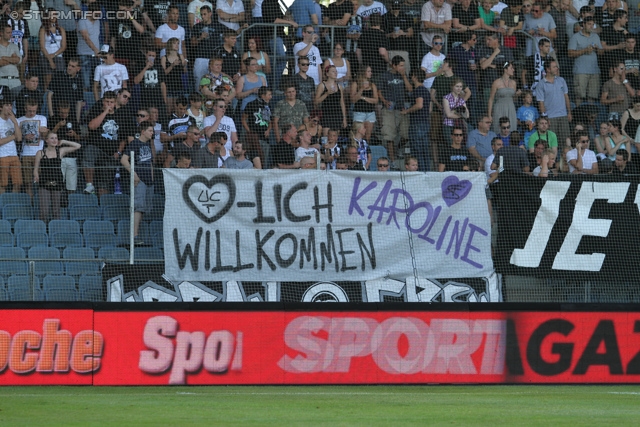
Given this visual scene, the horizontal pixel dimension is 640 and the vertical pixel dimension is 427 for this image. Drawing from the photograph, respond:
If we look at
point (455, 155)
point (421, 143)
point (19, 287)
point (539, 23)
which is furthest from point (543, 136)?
point (19, 287)

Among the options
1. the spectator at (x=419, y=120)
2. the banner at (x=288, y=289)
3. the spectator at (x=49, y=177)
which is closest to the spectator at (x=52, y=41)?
the spectator at (x=49, y=177)

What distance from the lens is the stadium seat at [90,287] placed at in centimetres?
1480

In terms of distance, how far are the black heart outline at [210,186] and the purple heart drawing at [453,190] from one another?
2.97 metres

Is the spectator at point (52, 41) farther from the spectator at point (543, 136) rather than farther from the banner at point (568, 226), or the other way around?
the spectator at point (543, 136)

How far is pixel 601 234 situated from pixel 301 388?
17.2 ft

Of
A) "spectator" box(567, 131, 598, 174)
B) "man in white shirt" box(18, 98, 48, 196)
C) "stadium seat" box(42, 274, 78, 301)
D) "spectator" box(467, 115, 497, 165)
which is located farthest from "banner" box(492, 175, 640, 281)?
"man in white shirt" box(18, 98, 48, 196)

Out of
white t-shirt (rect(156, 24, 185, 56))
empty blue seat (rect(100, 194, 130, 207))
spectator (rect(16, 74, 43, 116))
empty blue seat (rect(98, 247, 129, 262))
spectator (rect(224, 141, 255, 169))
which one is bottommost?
empty blue seat (rect(98, 247, 129, 262))

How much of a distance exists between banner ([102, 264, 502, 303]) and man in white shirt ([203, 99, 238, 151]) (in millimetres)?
2649

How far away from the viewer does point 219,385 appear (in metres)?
13.1

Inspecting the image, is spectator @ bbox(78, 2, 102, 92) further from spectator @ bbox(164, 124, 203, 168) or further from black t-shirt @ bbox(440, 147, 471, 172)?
black t-shirt @ bbox(440, 147, 471, 172)

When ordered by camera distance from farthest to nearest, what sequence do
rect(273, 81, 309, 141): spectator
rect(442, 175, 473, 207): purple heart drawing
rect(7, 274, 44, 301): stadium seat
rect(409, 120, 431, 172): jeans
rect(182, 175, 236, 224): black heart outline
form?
rect(273, 81, 309, 141): spectator, rect(409, 120, 431, 172): jeans, rect(442, 175, 473, 207): purple heart drawing, rect(182, 175, 236, 224): black heart outline, rect(7, 274, 44, 301): stadium seat

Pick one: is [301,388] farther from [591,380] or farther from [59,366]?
[591,380]

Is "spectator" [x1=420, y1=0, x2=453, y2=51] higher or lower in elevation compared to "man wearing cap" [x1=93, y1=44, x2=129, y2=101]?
higher

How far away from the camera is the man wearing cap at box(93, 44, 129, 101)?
17.2 m
